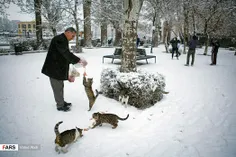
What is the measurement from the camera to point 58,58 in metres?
3.96

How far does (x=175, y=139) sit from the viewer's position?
3.46 meters

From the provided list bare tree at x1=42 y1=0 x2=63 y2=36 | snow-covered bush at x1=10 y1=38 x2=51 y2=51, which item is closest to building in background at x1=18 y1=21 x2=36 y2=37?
snow-covered bush at x1=10 y1=38 x2=51 y2=51

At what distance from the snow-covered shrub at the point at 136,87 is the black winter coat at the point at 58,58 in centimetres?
153

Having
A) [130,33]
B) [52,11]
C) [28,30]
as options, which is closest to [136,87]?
[130,33]

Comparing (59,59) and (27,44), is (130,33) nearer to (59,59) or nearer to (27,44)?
(59,59)

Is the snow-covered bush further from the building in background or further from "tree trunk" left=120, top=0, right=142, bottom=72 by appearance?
"tree trunk" left=120, top=0, right=142, bottom=72

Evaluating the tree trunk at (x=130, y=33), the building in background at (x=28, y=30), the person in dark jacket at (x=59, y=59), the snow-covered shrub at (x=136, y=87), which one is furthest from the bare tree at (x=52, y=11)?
the person in dark jacket at (x=59, y=59)

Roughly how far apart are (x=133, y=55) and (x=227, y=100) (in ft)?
11.4

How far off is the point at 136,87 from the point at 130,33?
1720 millimetres

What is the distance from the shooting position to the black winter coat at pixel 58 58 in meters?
3.82

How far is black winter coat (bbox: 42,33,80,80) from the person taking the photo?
3.82 metres

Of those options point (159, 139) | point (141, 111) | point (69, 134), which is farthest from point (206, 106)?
point (69, 134)

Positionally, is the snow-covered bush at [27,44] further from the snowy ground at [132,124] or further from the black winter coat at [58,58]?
the black winter coat at [58,58]

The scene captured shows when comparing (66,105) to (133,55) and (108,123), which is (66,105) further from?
(133,55)
